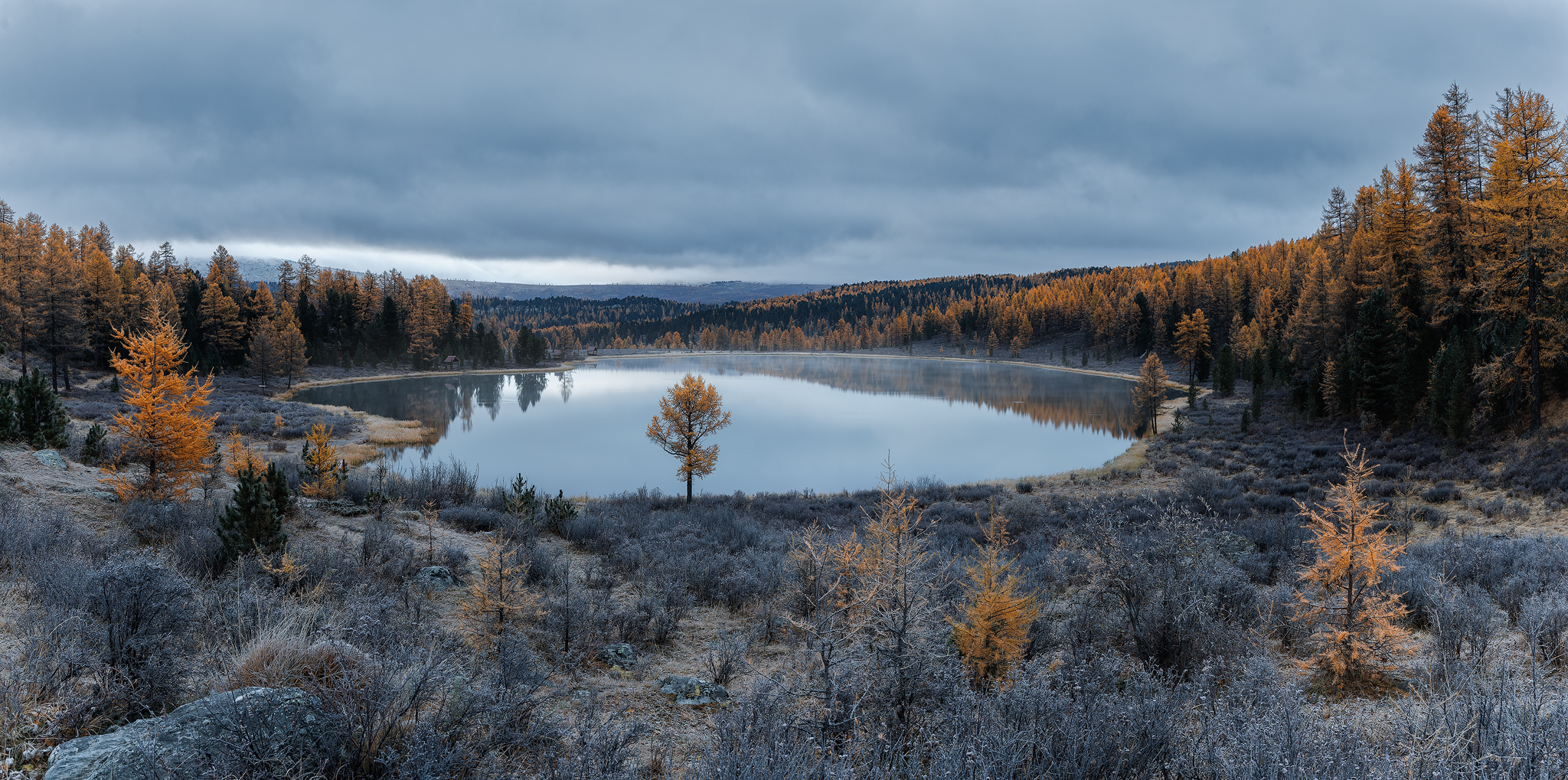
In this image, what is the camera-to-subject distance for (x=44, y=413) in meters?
17.9

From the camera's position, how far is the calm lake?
3188cm

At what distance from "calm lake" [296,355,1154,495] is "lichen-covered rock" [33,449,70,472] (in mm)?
13842

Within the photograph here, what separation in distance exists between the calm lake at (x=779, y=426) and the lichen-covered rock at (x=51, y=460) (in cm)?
1384

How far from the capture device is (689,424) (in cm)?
2567

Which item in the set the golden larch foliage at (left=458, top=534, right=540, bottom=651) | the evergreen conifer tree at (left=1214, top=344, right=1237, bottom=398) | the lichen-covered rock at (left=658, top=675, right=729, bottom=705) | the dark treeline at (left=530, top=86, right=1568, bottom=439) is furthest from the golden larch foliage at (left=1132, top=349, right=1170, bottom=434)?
the golden larch foliage at (left=458, top=534, right=540, bottom=651)

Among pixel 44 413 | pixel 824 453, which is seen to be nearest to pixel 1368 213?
pixel 824 453

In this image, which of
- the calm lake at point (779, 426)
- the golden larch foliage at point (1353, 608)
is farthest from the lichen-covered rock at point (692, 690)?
the calm lake at point (779, 426)

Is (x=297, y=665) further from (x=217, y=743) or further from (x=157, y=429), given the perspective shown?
(x=157, y=429)

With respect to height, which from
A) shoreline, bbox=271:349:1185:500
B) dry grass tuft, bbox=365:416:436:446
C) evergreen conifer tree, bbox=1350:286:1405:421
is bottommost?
dry grass tuft, bbox=365:416:436:446

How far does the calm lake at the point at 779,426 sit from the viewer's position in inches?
1255

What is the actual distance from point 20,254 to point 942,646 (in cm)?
6113

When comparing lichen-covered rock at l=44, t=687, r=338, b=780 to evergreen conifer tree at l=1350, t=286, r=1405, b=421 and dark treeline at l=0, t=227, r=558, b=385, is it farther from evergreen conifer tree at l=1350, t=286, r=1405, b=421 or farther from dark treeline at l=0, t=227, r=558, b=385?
evergreen conifer tree at l=1350, t=286, r=1405, b=421

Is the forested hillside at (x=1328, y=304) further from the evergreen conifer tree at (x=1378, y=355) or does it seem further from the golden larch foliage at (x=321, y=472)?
the golden larch foliage at (x=321, y=472)

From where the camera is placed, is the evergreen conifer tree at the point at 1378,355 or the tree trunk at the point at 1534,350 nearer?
the tree trunk at the point at 1534,350
